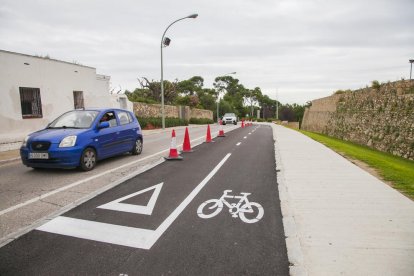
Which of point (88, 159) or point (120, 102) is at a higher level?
point (120, 102)

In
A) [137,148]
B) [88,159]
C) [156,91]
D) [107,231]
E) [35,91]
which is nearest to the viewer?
[107,231]

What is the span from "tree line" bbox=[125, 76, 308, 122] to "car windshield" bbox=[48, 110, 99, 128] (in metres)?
40.5

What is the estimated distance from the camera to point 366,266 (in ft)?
10.1

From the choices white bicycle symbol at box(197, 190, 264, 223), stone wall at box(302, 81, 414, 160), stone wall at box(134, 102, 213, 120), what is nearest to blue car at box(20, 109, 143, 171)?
white bicycle symbol at box(197, 190, 264, 223)

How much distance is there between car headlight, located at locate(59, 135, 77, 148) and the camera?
7.35 meters

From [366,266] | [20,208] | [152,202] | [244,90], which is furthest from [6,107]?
[244,90]

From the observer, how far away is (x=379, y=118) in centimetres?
1864

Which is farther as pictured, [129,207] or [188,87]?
[188,87]

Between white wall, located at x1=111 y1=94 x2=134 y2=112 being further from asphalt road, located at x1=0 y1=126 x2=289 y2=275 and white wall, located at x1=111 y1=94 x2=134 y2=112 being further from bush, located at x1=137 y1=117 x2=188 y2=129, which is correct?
asphalt road, located at x1=0 y1=126 x2=289 y2=275

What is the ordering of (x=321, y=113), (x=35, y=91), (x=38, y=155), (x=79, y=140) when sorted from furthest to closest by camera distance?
1. (x=321, y=113)
2. (x=35, y=91)
3. (x=79, y=140)
4. (x=38, y=155)

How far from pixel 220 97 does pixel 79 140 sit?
84.8 metres

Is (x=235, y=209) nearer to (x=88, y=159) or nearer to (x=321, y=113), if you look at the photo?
(x=88, y=159)

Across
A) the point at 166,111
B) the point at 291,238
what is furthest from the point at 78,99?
the point at 166,111

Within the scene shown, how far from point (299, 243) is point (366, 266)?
78cm
